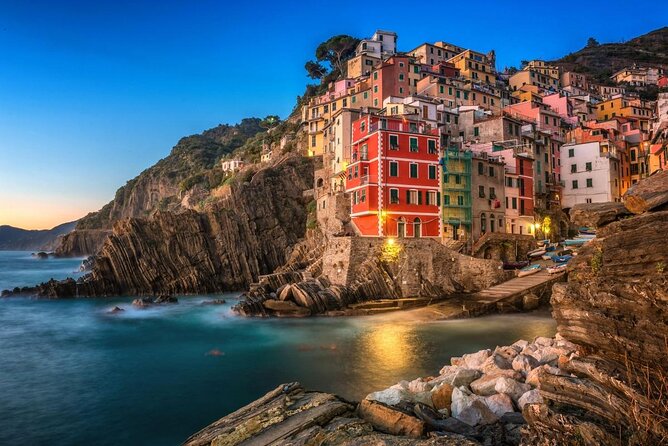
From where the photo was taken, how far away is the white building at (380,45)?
3415 inches

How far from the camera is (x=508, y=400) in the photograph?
A: 1038 cm

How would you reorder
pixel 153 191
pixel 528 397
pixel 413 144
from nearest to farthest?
pixel 528 397
pixel 413 144
pixel 153 191

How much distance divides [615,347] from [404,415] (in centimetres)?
434

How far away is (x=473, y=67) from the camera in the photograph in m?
83.1

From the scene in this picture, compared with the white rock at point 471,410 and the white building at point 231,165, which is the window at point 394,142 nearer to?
the white rock at point 471,410

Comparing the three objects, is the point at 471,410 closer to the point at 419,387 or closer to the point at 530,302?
the point at 419,387

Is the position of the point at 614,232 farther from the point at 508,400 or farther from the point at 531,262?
the point at 531,262

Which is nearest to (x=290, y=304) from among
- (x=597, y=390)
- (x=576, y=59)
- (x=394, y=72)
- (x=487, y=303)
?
(x=487, y=303)

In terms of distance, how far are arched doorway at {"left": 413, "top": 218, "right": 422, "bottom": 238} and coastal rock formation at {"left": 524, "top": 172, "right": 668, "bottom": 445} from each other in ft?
106

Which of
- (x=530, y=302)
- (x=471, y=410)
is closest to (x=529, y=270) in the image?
(x=530, y=302)

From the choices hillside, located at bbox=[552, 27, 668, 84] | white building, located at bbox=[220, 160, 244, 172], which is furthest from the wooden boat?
hillside, located at bbox=[552, 27, 668, 84]

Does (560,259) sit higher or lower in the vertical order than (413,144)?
lower

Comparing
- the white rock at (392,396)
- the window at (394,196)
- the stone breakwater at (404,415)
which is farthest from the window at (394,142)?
the white rock at (392,396)

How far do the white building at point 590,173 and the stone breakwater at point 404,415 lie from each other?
52811 mm
